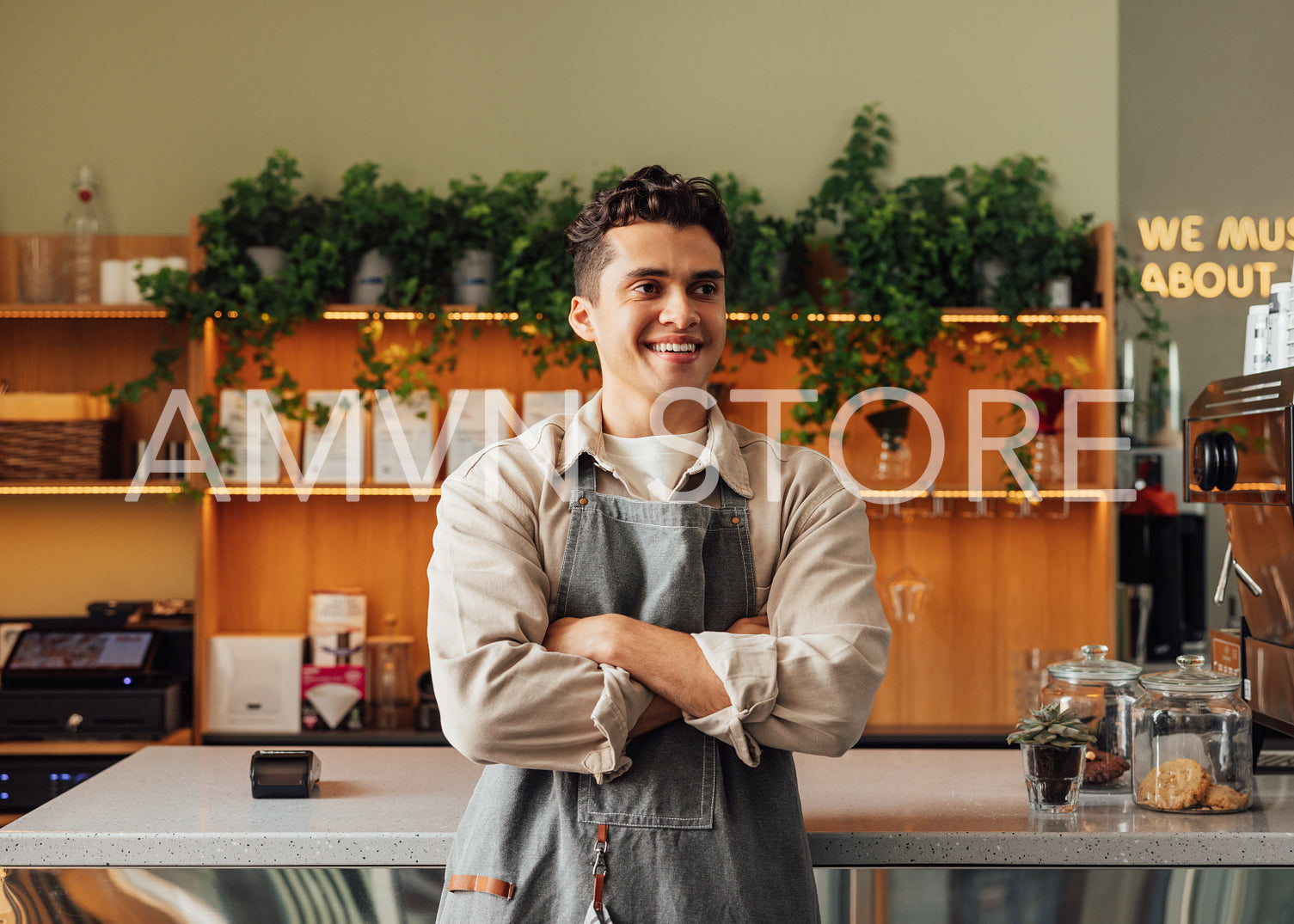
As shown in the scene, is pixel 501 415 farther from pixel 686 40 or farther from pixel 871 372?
pixel 686 40

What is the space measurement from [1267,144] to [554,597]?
11.7 ft

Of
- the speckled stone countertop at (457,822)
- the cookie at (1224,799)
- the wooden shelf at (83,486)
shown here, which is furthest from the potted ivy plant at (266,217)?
the cookie at (1224,799)

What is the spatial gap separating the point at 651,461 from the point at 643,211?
327mm

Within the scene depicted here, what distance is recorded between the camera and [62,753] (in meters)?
3.14

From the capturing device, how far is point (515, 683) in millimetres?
1264

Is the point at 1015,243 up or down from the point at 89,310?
up

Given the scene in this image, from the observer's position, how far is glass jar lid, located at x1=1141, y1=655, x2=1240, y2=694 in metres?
1.58

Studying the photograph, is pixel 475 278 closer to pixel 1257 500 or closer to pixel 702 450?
pixel 702 450

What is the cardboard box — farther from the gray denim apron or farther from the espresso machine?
the gray denim apron

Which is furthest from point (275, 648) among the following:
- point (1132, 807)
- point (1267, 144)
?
point (1267, 144)

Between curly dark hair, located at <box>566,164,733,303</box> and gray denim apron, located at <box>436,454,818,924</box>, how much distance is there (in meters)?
0.31

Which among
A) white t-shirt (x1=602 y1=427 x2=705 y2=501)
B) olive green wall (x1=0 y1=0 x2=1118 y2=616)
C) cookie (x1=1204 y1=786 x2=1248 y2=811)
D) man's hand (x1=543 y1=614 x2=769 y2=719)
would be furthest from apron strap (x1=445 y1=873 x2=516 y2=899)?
olive green wall (x1=0 y1=0 x2=1118 y2=616)

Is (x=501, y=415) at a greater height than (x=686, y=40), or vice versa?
(x=686, y=40)

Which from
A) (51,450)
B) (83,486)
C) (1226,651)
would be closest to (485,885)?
(1226,651)
